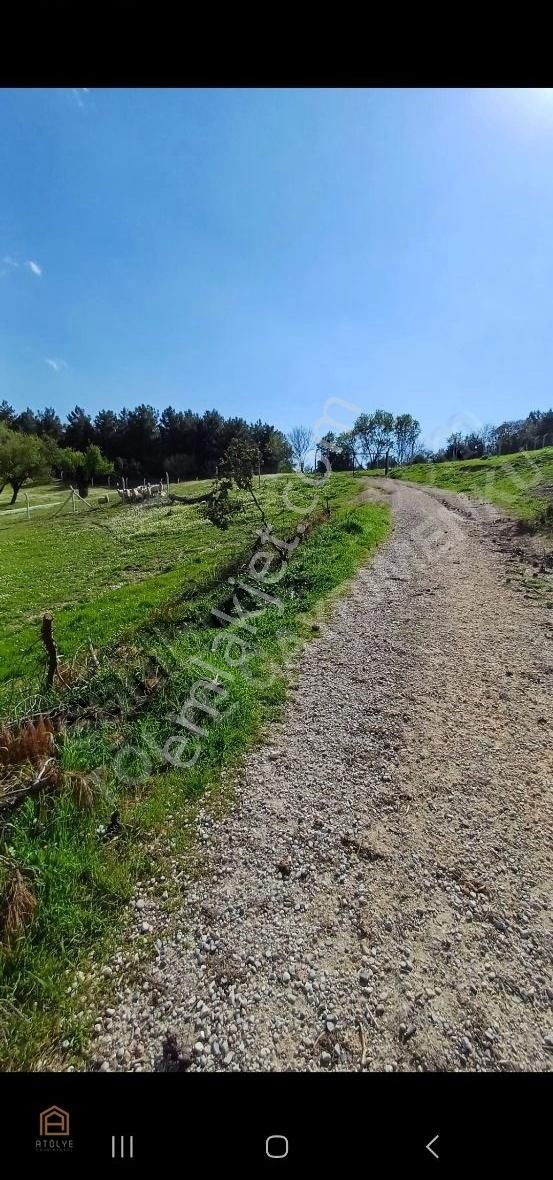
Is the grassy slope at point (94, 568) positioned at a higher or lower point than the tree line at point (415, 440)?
lower

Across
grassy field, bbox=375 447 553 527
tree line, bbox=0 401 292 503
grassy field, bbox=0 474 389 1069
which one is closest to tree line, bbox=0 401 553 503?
tree line, bbox=0 401 292 503

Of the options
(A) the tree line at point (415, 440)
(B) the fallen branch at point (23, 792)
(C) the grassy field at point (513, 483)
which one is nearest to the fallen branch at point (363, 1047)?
(B) the fallen branch at point (23, 792)

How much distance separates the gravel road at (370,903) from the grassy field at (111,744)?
0.35 meters

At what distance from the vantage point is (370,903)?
3.39 m

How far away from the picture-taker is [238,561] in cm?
1412
